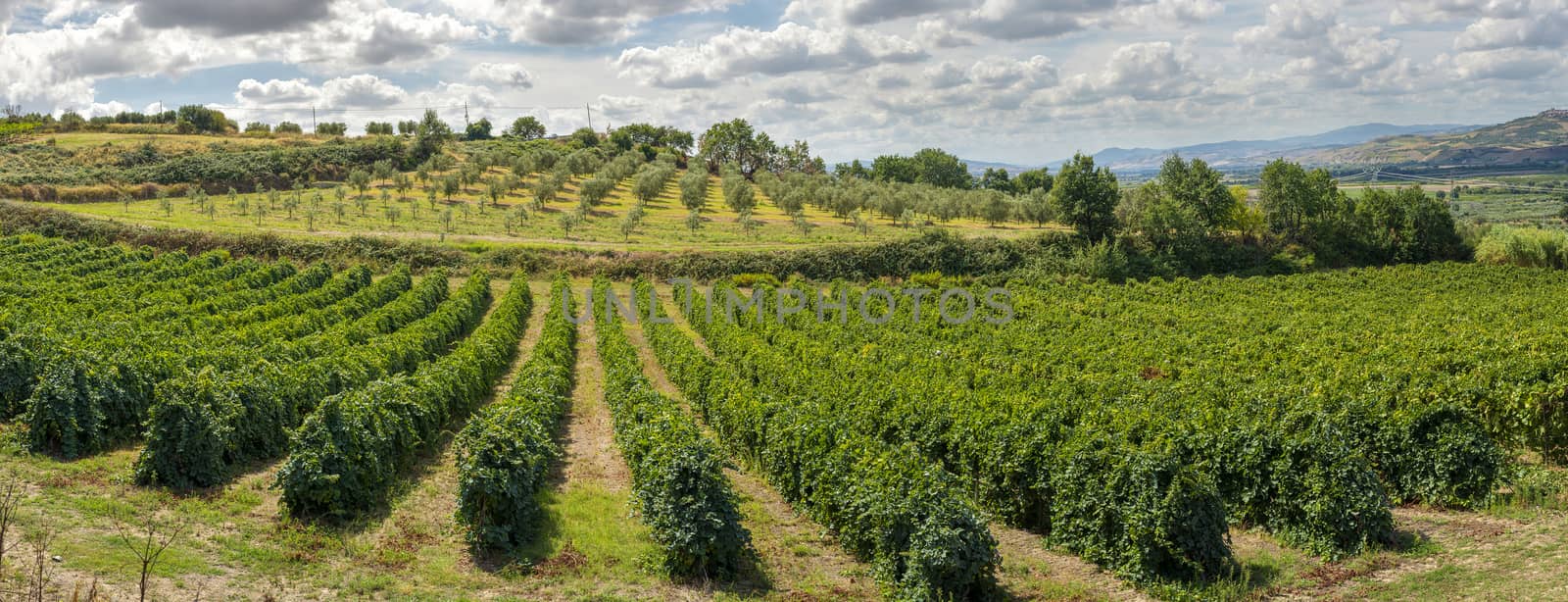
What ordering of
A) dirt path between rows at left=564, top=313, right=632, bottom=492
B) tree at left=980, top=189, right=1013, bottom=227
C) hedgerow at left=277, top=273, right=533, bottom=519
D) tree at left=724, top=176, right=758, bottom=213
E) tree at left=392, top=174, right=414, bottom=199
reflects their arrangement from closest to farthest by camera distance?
hedgerow at left=277, top=273, right=533, bottom=519 → dirt path between rows at left=564, top=313, right=632, bottom=492 → tree at left=980, top=189, right=1013, bottom=227 → tree at left=724, top=176, right=758, bottom=213 → tree at left=392, top=174, right=414, bottom=199

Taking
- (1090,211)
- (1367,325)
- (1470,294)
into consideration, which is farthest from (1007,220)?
(1367,325)

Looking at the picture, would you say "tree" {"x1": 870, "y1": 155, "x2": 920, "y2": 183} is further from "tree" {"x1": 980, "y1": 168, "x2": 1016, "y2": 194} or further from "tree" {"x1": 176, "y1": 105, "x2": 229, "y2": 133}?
"tree" {"x1": 176, "y1": 105, "x2": 229, "y2": 133}

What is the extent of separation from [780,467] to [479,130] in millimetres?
159896

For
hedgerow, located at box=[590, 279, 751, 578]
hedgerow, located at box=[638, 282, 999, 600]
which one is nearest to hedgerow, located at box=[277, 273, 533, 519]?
hedgerow, located at box=[590, 279, 751, 578]

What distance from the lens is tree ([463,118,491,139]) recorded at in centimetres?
16475

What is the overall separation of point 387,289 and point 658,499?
3875 cm

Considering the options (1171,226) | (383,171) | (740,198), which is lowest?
(1171,226)

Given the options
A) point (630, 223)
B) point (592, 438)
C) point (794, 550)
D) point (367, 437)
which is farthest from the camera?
point (630, 223)

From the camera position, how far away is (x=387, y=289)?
49562mm

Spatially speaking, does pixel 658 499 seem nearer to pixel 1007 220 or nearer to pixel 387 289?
pixel 387 289

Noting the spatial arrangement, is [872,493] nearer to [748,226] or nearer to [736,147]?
[748,226]

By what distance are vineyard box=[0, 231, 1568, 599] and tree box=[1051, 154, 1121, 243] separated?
135ft

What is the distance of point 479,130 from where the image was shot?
16600 cm

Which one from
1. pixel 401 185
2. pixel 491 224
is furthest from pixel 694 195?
pixel 401 185
